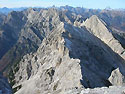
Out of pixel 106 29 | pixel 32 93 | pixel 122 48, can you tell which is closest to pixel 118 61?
pixel 122 48

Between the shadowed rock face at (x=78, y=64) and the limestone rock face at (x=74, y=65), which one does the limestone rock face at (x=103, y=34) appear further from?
the limestone rock face at (x=74, y=65)

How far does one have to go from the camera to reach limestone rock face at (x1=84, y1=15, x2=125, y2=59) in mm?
74562

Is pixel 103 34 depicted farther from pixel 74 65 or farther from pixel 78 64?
pixel 78 64

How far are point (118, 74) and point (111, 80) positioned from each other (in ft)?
6.54

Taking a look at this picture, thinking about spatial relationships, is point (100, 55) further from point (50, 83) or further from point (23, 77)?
point (23, 77)

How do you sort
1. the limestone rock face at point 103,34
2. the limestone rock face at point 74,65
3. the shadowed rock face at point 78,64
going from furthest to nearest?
the limestone rock face at point 103,34
the limestone rock face at point 74,65
the shadowed rock face at point 78,64

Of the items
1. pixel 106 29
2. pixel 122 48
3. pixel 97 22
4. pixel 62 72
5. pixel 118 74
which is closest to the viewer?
pixel 118 74

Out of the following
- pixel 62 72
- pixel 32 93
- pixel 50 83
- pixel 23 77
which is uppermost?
pixel 62 72

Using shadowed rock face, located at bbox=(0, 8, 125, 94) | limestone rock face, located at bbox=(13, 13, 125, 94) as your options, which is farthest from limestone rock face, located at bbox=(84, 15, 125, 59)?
limestone rock face, located at bbox=(13, 13, 125, 94)

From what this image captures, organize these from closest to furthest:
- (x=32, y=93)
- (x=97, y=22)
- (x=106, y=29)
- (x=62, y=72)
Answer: (x=62, y=72) → (x=32, y=93) → (x=106, y=29) → (x=97, y=22)

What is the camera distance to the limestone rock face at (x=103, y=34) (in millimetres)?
74562

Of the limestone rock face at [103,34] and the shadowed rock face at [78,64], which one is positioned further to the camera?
the limestone rock face at [103,34]

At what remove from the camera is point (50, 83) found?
53844 millimetres

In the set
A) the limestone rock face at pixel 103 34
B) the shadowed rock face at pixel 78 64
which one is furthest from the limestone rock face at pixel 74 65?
the limestone rock face at pixel 103 34
